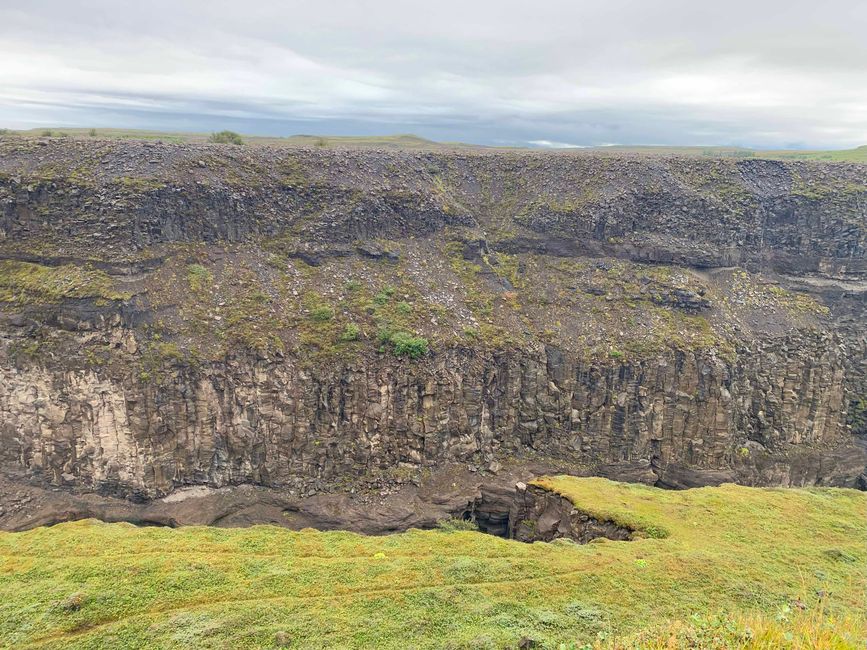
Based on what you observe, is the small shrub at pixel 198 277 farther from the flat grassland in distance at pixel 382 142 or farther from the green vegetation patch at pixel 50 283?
the flat grassland in distance at pixel 382 142

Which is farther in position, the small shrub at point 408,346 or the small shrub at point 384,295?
the small shrub at point 384,295

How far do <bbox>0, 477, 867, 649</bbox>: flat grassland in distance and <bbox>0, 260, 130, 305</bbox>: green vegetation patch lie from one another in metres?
15.1

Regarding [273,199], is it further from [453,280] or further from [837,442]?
[837,442]

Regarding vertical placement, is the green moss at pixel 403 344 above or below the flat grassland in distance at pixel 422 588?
above

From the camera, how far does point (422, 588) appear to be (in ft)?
51.4

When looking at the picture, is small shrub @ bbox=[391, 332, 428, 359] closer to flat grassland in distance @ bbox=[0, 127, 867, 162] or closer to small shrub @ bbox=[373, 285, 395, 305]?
small shrub @ bbox=[373, 285, 395, 305]

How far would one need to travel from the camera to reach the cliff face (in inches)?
1219

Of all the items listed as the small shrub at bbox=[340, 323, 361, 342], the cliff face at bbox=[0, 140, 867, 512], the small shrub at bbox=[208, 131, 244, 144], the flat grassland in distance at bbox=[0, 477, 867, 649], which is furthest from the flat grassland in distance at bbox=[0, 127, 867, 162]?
the flat grassland in distance at bbox=[0, 477, 867, 649]

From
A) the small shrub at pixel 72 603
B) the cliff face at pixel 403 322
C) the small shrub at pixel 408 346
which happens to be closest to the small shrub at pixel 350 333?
the cliff face at pixel 403 322

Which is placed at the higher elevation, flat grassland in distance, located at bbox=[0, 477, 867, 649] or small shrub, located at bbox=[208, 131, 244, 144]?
small shrub, located at bbox=[208, 131, 244, 144]

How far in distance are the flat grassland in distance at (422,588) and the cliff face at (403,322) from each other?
11505mm

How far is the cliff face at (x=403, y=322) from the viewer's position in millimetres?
30969

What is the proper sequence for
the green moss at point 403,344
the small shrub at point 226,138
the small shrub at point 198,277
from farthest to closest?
the small shrub at point 226,138
the small shrub at point 198,277
the green moss at point 403,344

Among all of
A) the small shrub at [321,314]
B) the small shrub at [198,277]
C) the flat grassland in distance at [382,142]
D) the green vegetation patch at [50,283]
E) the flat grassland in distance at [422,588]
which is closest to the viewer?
the flat grassland in distance at [422,588]
